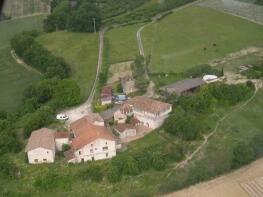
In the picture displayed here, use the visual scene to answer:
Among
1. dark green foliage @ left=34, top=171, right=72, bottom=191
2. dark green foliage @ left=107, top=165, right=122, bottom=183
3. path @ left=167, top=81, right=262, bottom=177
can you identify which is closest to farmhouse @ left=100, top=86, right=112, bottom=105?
path @ left=167, top=81, right=262, bottom=177

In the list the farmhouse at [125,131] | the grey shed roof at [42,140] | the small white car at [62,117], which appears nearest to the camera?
the grey shed roof at [42,140]

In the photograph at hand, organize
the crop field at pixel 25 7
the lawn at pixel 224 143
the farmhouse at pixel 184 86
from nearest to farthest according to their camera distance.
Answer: the lawn at pixel 224 143 → the farmhouse at pixel 184 86 → the crop field at pixel 25 7

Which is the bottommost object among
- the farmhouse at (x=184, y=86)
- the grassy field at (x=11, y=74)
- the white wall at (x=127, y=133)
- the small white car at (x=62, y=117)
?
the grassy field at (x=11, y=74)

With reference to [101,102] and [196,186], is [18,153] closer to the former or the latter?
[101,102]

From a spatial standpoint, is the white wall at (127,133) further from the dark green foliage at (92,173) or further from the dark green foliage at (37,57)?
the dark green foliage at (37,57)

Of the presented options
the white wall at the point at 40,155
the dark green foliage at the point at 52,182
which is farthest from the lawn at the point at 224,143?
the white wall at the point at 40,155

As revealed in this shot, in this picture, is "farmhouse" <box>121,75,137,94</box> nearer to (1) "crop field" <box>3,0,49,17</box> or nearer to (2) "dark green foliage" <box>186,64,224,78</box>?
(2) "dark green foliage" <box>186,64,224,78</box>

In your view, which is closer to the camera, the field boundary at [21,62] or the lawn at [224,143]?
the lawn at [224,143]
